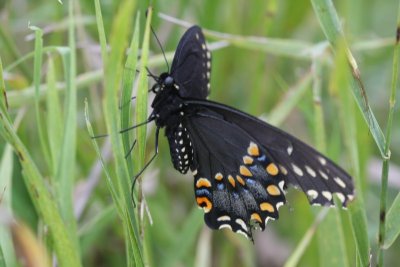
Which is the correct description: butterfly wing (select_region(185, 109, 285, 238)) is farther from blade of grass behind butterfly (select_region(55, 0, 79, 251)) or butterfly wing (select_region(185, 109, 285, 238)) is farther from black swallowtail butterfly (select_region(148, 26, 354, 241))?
blade of grass behind butterfly (select_region(55, 0, 79, 251))

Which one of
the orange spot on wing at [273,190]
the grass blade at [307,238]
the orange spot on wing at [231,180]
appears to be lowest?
the grass blade at [307,238]

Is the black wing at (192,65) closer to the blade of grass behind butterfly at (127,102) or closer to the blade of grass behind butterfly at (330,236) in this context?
the blade of grass behind butterfly at (330,236)

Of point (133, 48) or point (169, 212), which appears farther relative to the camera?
point (169, 212)

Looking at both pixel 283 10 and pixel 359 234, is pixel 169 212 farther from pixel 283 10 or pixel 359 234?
pixel 359 234

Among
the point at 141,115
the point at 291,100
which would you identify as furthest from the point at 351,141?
the point at 291,100

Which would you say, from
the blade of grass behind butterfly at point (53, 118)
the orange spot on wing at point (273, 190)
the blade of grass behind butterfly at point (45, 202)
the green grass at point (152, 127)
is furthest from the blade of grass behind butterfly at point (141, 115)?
the orange spot on wing at point (273, 190)

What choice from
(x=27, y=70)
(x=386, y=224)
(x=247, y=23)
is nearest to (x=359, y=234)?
(x=386, y=224)
